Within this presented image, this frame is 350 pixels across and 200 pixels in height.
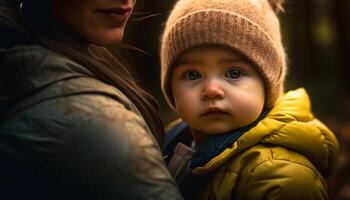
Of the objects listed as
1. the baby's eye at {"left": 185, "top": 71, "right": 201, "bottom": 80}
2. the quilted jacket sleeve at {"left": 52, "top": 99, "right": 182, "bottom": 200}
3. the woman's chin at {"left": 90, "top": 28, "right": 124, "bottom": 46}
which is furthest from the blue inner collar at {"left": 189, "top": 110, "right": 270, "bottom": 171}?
the quilted jacket sleeve at {"left": 52, "top": 99, "right": 182, "bottom": 200}

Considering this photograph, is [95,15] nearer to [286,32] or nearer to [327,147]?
[327,147]

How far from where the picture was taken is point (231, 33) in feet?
9.03

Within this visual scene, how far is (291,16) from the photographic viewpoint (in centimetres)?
1420

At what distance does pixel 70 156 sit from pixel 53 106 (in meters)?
0.17

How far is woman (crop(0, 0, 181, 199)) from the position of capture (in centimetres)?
172

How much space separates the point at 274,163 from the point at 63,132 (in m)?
1.06

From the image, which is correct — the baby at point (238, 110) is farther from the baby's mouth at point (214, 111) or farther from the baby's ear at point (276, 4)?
the baby's ear at point (276, 4)

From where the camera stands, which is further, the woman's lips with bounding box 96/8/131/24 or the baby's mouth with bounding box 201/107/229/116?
the baby's mouth with bounding box 201/107/229/116

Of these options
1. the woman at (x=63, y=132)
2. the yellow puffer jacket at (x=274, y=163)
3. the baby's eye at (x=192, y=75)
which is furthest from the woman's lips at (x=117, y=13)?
the yellow puffer jacket at (x=274, y=163)

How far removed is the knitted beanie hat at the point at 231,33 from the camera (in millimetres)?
2752

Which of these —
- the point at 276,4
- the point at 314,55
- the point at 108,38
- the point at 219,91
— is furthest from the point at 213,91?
the point at 314,55

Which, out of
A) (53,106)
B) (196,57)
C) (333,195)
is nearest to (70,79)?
(53,106)

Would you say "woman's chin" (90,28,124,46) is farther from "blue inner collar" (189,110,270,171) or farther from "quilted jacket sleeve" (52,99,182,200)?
"blue inner collar" (189,110,270,171)

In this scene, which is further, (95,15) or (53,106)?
(95,15)
